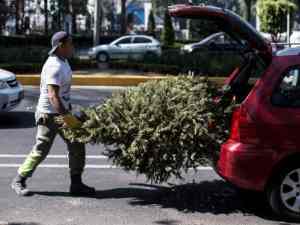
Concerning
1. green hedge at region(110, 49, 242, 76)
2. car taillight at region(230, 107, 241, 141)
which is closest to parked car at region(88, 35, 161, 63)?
green hedge at region(110, 49, 242, 76)

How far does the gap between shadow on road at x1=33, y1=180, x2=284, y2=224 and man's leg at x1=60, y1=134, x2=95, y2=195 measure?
0.12m

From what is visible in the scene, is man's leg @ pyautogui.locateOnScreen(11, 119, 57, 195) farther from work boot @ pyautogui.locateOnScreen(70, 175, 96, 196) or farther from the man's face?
the man's face

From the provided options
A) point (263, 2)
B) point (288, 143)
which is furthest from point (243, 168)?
point (263, 2)

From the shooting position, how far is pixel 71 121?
6352 mm

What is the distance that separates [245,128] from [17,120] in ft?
23.9

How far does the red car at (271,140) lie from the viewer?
577 centimetres

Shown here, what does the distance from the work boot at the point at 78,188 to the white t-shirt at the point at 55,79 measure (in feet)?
2.40

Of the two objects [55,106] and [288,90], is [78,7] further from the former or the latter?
[288,90]

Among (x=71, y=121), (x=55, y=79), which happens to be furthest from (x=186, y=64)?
(x=71, y=121)

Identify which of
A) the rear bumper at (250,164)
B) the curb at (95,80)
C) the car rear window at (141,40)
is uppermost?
the car rear window at (141,40)

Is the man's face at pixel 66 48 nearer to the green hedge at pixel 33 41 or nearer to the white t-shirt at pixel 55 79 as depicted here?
the white t-shirt at pixel 55 79

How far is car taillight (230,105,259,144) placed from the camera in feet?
18.9

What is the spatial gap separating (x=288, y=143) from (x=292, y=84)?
0.52m

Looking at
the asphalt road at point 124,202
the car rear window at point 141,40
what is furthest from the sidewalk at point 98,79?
the car rear window at point 141,40
